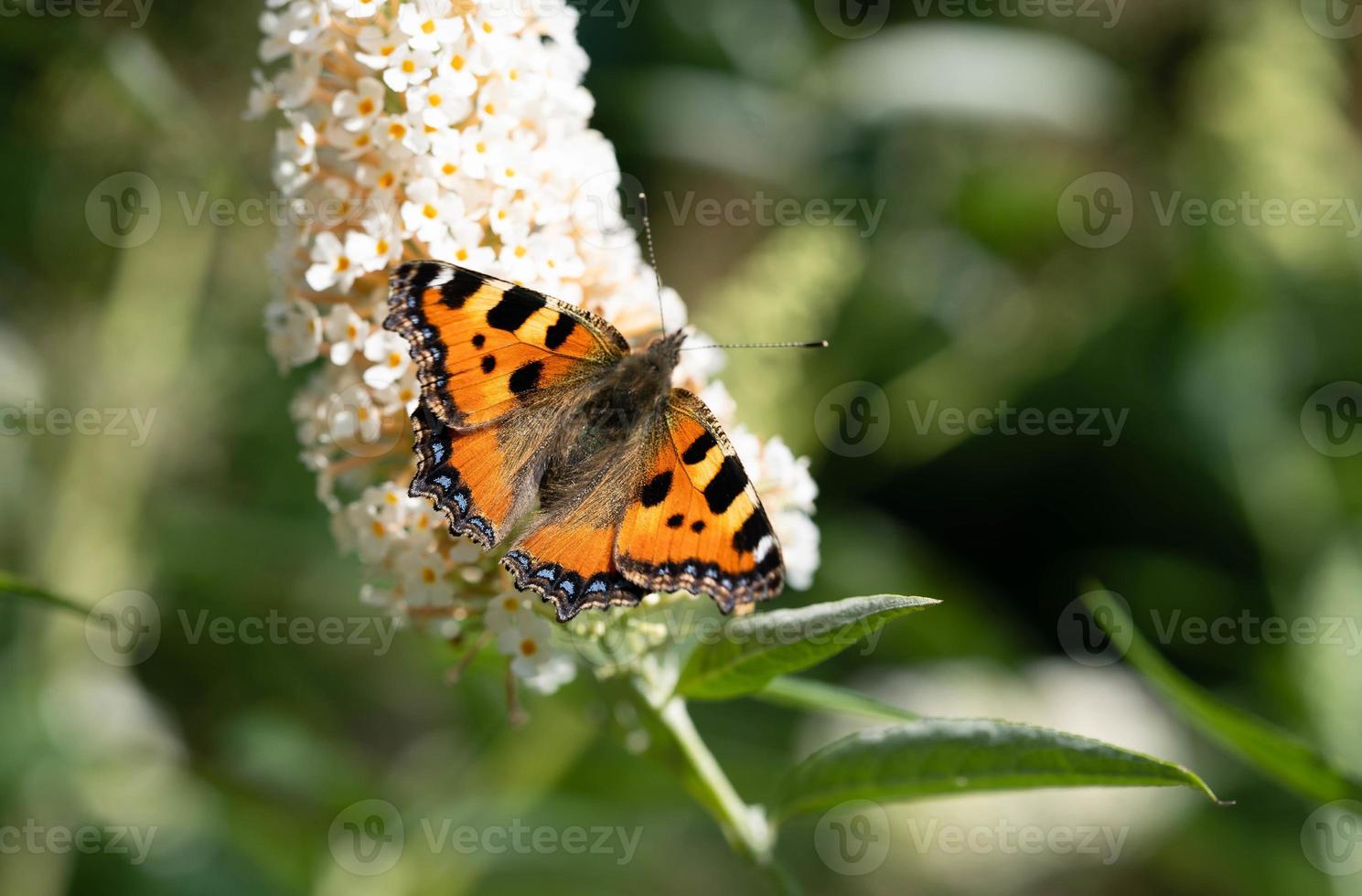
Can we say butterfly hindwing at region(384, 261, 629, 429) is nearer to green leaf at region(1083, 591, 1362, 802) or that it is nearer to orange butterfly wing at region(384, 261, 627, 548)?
orange butterfly wing at region(384, 261, 627, 548)

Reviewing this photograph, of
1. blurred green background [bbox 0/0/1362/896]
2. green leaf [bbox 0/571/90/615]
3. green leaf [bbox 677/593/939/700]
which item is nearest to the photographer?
green leaf [bbox 677/593/939/700]

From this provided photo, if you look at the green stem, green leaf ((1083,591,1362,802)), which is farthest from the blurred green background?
green leaf ((1083,591,1362,802))

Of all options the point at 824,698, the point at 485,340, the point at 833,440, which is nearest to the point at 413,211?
the point at 485,340

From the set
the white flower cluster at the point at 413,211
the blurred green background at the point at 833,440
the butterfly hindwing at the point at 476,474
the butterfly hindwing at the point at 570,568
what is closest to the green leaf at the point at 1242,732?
the white flower cluster at the point at 413,211

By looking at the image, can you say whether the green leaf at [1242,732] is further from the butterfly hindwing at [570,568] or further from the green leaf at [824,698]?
the butterfly hindwing at [570,568]

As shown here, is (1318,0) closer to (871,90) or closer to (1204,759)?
(871,90)

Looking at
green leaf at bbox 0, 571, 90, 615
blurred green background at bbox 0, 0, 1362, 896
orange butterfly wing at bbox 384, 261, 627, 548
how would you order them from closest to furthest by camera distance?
green leaf at bbox 0, 571, 90, 615 < orange butterfly wing at bbox 384, 261, 627, 548 < blurred green background at bbox 0, 0, 1362, 896
